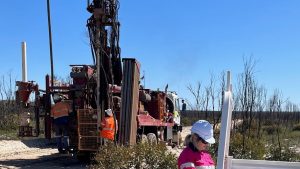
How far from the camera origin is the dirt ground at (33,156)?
1741 cm

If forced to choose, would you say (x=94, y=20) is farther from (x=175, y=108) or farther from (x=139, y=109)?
(x=175, y=108)

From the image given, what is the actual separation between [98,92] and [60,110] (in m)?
1.88

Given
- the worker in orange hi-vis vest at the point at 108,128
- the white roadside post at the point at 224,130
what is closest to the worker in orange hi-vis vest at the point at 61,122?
the worker in orange hi-vis vest at the point at 108,128

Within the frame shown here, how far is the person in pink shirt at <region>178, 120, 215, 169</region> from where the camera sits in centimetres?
428

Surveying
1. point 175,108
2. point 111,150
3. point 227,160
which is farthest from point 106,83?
point 227,160

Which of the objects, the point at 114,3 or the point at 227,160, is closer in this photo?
the point at 227,160

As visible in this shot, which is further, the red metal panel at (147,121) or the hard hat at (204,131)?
the red metal panel at (147,121)

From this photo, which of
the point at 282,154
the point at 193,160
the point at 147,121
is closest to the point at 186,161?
the point at 193,160

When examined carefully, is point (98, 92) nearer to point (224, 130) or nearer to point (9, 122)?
point (224, 130)

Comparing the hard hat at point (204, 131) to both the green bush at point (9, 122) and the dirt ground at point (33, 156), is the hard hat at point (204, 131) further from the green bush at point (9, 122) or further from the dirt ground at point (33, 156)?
the green bush at point (9, 122)

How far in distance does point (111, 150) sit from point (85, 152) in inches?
232

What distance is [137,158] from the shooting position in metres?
11.1

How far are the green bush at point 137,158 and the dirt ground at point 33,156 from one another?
1.96 meters

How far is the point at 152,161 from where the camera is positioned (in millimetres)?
11047
